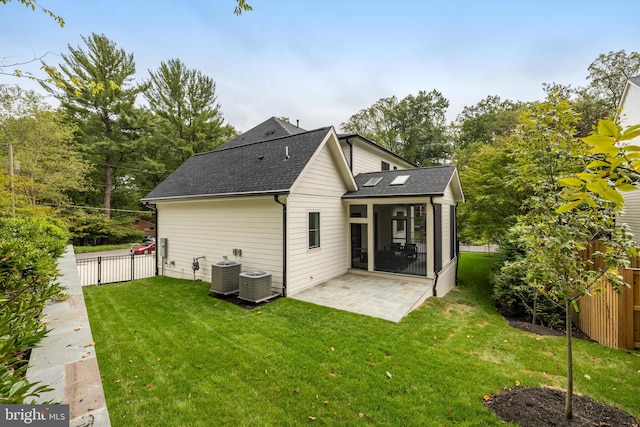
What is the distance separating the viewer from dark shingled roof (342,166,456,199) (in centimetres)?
919

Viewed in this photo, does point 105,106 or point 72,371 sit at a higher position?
point 105,106

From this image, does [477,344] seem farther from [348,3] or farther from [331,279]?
[348,3]

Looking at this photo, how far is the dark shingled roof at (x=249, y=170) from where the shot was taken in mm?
8422

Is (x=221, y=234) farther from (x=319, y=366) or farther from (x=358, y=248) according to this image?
(x=319, y=366)

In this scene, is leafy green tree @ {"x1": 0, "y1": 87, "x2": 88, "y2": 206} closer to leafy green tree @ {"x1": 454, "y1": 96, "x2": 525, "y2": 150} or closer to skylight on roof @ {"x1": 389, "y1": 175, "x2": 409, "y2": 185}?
skylight on roof @ {"x1": 389, "y1": 175, "x2": 409, "y2": 185}

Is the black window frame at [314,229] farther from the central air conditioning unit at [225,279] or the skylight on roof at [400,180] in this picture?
the skylight on roof at [400,180]

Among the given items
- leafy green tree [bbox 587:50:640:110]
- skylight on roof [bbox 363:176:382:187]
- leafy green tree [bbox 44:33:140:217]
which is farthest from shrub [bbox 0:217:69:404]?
leafy green tree [bbox 587:50:640:110]

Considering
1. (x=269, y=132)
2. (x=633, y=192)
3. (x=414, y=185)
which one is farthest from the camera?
(x=269, y=132)

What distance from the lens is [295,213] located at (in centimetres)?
826

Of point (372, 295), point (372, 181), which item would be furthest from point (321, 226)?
point (372, 181)

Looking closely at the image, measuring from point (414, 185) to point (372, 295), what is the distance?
14.2 ft

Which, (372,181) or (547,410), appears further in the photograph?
(372,181)

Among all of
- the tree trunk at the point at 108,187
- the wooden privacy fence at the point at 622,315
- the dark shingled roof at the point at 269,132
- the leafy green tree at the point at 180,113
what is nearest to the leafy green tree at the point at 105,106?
the tree trunk at the point at 108,187

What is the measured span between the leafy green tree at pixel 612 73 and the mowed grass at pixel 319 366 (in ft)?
89.3
